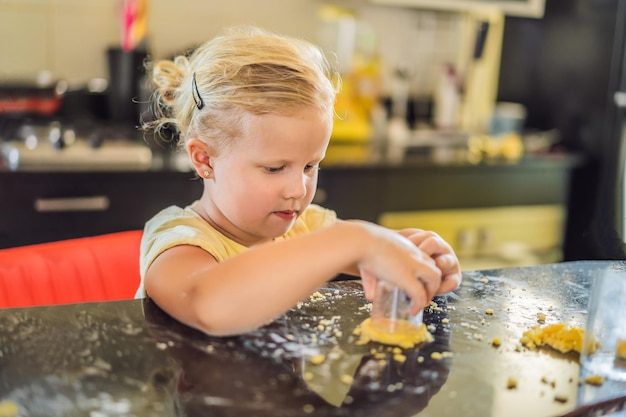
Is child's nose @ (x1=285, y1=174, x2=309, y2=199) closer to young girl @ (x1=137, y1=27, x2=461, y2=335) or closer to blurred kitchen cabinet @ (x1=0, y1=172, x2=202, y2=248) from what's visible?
young girl @ (x1=137, y1=27, x2=461, y2=335)

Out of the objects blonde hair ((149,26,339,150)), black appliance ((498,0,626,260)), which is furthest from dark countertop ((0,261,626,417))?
black appliance ((498,0,626,260))

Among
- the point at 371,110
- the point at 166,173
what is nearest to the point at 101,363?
the point at 166,173

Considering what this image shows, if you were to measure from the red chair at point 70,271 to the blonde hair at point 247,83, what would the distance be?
284 millimetres

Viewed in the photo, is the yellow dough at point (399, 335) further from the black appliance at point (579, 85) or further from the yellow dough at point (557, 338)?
the black appliance at point (579, 85)

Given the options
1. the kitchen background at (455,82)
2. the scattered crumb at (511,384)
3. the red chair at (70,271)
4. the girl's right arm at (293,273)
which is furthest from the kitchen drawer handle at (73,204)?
the scattered crumb at (511,384)

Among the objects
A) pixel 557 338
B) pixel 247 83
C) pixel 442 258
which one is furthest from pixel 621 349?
pixel 247 83

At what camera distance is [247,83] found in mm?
1030

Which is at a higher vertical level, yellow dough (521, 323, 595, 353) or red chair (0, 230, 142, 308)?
yellow dough (521, 323, 595, 353)

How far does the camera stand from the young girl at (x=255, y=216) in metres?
0.76

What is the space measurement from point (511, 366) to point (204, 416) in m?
0.31

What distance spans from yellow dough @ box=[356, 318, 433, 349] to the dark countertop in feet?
0.04

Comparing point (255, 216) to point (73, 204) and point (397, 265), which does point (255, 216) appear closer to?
point (397, 265)

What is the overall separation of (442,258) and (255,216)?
306 mm

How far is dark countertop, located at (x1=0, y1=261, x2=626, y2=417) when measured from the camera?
2.08 ft
